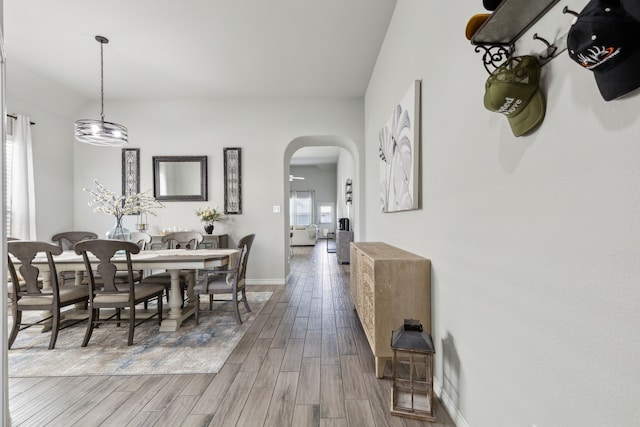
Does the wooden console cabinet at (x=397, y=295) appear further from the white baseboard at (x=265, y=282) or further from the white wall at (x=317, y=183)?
the white wall at (x=317, y=183)

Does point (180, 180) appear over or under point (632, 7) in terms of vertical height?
over

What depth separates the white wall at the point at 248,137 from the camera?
5.10m

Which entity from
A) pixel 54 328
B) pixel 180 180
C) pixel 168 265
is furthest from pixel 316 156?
pixel 54 328

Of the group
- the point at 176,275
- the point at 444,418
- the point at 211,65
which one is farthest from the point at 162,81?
the point at 444,418

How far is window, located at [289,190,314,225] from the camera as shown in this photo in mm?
13852

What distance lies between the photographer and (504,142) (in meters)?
1.18

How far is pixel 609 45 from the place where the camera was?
2.04 feet

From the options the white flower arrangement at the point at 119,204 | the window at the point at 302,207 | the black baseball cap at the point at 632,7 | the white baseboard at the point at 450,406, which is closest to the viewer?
the black baseball cap at the point at 632,7

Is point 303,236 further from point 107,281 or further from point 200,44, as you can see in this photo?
point 107,281

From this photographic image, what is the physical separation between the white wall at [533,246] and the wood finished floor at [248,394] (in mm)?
560

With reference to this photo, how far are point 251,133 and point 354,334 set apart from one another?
3705mm

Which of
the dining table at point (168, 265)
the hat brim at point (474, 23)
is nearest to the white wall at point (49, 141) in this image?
the dining table at point (168, 265)

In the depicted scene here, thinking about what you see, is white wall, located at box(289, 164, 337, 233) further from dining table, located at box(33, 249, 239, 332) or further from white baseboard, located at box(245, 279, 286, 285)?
dining table, located at box(33, 249, 239, 332)

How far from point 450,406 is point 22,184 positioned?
18.6 feet
